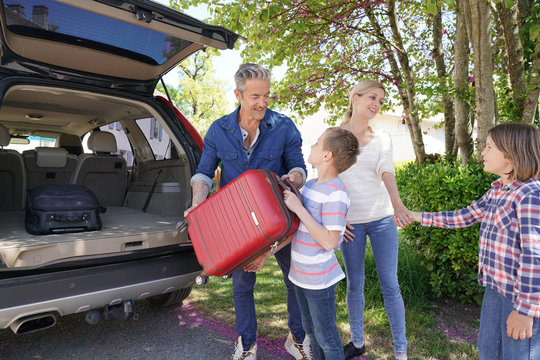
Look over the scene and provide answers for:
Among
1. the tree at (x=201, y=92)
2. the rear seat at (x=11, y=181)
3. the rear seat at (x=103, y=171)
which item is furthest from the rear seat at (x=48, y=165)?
the tree at (x=201, y=92)

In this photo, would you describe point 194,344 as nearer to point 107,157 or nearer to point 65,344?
point 65,344

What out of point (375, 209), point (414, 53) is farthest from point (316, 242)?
point (414, 53)

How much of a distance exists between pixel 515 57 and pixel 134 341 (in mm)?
4346

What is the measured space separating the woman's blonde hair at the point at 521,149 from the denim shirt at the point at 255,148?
46.4 inches

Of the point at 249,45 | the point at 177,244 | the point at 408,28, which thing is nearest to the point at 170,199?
the point at 177,244

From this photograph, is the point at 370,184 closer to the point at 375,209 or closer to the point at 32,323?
the point at 375,209

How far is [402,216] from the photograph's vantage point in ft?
7.69

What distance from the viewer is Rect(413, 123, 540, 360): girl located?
152 cm

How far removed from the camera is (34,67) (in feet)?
8.79

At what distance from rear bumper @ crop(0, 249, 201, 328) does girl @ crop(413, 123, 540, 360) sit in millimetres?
1914

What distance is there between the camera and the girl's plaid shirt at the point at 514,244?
151 centimetres

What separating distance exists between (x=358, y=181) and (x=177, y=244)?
1.41 meters

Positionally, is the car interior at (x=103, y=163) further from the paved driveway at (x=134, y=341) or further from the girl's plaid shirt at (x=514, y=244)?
the girl's plaid shirt at (x=514, y=244)

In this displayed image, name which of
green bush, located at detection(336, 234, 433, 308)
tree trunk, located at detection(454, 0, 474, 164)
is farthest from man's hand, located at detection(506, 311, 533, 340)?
tree trunk, located at detection(454, 0, 474, 164)
